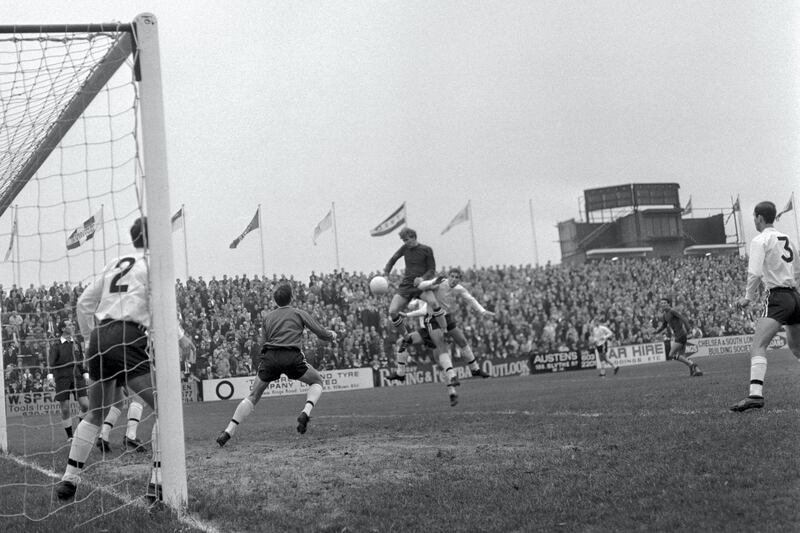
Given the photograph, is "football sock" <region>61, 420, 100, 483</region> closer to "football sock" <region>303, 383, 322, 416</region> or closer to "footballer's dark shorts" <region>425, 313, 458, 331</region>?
"football sock" <region>303, 383, 322, 416</region>

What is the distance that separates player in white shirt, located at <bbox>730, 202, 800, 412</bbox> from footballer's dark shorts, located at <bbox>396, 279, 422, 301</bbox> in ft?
20.8

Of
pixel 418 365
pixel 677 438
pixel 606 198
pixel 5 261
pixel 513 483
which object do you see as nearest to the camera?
pixel 513 483

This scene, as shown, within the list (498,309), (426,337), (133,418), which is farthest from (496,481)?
(498,309)

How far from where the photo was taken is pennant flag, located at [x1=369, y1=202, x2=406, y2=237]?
149ft

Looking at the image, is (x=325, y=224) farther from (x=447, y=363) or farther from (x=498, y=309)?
(x=447, y=363)

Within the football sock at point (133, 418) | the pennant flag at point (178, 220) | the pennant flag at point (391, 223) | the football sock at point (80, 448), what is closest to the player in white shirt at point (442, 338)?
the football sock at point (133, 418)

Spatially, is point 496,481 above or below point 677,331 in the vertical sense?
below

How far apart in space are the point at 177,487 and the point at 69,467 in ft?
4.15

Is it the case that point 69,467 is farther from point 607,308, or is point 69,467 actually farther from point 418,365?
point 607,308

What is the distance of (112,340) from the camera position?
6.94 metres

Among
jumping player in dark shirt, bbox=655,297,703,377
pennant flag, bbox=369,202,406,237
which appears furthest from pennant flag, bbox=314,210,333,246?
jumping player in dark shirt, bbox=655,297,703,377

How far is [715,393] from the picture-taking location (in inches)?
507

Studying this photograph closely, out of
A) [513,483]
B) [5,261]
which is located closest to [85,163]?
[5,261]

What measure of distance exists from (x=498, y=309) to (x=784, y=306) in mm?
30483
